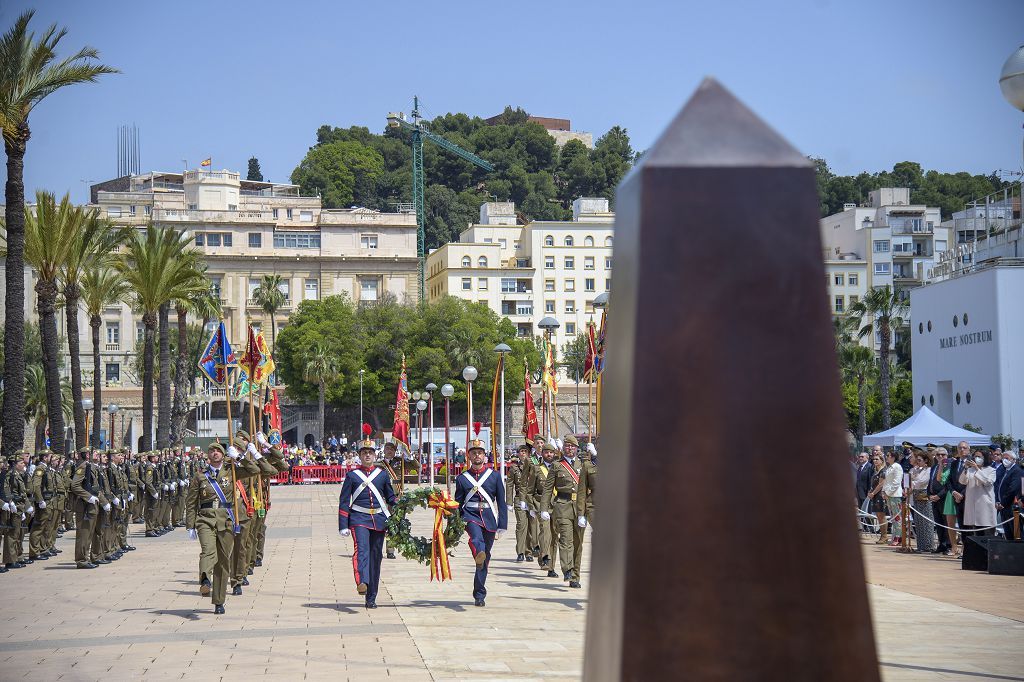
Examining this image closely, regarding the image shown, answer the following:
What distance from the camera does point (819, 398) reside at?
4340 mm

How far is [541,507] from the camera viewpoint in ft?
57.2

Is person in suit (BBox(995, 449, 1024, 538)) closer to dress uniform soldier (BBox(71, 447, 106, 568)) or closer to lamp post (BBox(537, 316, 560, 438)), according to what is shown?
lamp post (BBox(537, 316, 560, 438))

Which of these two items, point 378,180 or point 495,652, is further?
point 378,180

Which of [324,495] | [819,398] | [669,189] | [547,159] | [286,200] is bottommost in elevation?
[324,495]

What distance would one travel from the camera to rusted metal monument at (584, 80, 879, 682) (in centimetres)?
423

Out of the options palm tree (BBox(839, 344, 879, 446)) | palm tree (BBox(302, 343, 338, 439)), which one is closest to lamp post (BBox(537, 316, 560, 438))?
palm tree (BBox(839, 344, 879, 446))

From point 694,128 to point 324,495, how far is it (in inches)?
1729

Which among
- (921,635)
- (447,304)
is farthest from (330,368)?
(921,635)

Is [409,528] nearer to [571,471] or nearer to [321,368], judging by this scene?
[571,471]

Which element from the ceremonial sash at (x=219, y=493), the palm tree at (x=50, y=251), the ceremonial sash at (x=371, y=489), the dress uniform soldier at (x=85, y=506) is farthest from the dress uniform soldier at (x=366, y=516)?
the palm tree at (x=50, y=251)

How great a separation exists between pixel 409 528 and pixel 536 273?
9495 centimetres

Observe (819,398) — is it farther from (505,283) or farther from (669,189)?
(505,283)

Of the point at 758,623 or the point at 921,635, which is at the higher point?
the point at 758,623

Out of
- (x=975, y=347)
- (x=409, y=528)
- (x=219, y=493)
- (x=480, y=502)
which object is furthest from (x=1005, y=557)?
(x=975, y=347)
